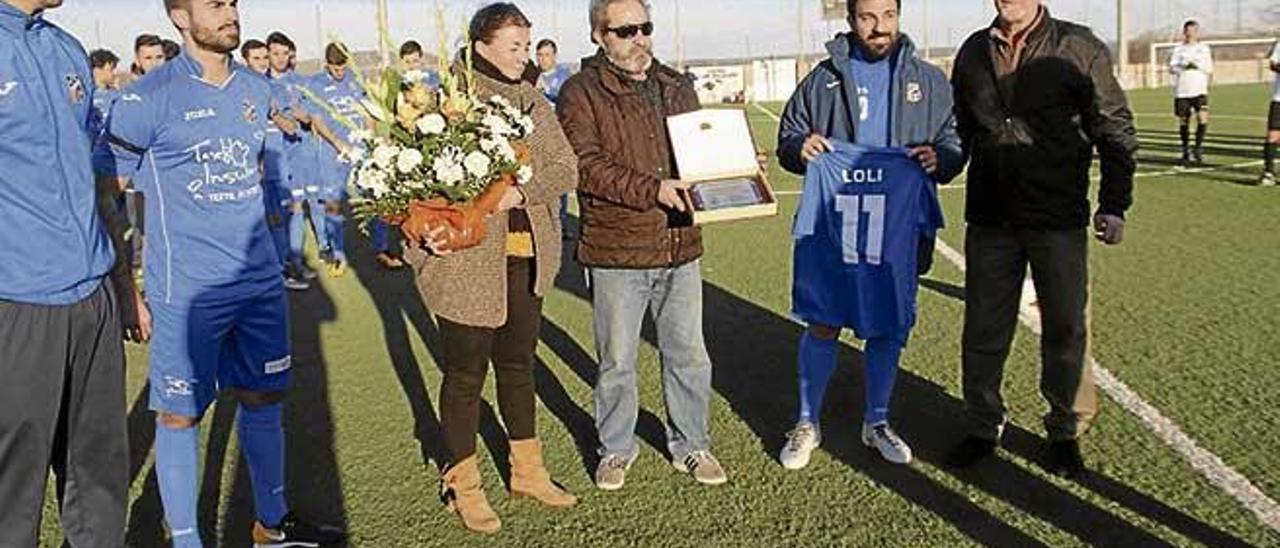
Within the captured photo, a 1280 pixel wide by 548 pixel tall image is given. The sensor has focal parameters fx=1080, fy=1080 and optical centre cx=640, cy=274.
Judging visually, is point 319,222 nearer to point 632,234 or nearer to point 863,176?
point 632,234

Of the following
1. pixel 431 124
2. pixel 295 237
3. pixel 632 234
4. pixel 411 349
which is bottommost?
pixel 411 349

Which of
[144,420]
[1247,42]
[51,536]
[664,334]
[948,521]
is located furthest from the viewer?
[1247,42]

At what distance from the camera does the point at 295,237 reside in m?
10.3

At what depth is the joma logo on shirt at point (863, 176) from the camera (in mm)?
4648

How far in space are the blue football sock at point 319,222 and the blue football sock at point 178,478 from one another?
24.4 ft

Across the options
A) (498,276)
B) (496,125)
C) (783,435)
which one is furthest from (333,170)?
(496,125)

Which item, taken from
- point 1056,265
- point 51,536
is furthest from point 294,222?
point 1056,265

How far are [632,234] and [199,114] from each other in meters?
1.70

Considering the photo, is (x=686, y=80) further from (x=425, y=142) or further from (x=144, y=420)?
(x=144, y=420)

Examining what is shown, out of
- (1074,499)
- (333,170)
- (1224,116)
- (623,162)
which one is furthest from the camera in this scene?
(1224,116)

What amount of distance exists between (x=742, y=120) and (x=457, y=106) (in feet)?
4.14

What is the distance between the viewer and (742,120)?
177 inches

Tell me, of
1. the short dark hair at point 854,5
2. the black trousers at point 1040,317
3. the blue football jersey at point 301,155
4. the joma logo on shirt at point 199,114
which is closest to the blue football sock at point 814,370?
the black trousers at point 1040,317

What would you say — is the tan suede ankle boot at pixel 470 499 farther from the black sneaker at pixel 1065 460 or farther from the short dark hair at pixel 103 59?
the short dark hair at pixel 103 59
